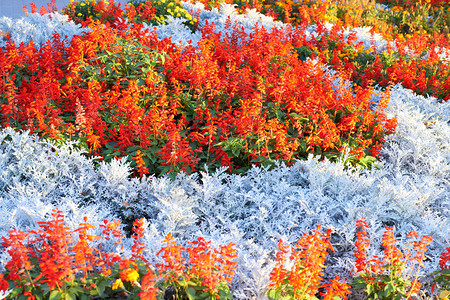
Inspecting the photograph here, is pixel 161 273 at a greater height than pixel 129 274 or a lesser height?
lesser

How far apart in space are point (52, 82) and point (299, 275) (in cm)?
342

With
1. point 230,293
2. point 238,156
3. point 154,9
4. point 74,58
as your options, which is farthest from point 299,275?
point 154,9

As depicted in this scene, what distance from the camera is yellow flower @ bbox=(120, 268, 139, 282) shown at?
7.45 feet

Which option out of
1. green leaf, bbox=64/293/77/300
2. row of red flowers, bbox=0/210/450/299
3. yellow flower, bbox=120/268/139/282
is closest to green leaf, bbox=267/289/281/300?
row of red flowers, bbox=0/210/450/299

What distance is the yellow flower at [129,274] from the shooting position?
7.45ft

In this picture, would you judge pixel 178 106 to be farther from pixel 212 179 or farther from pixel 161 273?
pixel 161 273

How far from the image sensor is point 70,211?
3.40 meters

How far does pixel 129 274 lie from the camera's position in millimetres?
2270

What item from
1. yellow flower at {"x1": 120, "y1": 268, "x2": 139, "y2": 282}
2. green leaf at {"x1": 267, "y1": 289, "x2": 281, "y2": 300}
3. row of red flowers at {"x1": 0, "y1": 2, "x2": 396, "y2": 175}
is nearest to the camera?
yellow flower at {"x1": 120, "y1": 268, "x2": 139, "y2": 282}

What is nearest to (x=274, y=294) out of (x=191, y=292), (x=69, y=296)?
(x=191, y=292)

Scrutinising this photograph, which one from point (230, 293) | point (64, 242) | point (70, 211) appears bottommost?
point (70, 211)

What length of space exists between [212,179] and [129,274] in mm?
1467

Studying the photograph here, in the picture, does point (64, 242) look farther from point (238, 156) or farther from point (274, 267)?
point (238, 156)

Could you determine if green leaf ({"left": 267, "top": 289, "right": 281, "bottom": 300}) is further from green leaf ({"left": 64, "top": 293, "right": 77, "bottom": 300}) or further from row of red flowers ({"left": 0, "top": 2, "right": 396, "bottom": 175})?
row of red flowers ({"left": 0, "top": 2, "right": 396, "bottom": 175})
